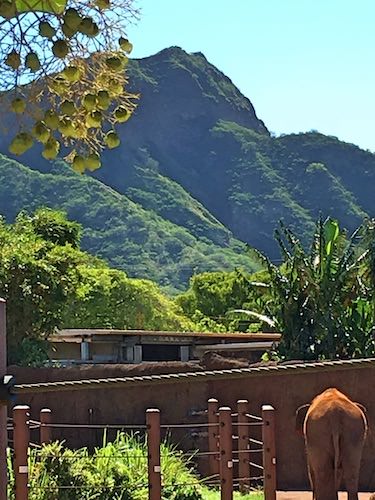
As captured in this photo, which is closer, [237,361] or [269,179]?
[237,361]

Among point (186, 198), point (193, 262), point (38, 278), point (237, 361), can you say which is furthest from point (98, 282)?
point (186, 198)

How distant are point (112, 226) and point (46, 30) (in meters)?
79.0

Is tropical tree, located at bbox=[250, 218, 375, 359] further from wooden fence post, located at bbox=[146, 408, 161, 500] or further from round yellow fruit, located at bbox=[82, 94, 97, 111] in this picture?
round yellow fruit, located at bbox=[82, 94, 97, 111]

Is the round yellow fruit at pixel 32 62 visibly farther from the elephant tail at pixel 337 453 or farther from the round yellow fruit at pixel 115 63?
the elephant tail at pixel 337 453

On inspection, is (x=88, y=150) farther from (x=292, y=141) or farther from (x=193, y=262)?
(x=292, y=141)

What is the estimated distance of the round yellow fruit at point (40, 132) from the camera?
1.79m

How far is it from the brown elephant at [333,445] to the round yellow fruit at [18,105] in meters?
6.65

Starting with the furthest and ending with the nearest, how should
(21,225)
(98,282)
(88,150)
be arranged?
(98,282)
(21,225)
(88,150)

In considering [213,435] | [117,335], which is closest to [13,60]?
[213,435]

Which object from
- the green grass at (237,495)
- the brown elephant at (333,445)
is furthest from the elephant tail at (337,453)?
the green grass at (237,495)

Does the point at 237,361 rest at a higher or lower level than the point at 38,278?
lower

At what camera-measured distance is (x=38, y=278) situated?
56.7 ft

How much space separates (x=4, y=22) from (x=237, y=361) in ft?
40.5

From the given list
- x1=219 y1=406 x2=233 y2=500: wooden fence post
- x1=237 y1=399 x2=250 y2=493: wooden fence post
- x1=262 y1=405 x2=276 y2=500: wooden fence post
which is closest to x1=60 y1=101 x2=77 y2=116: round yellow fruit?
x1=262 y1=405 x2=276 y2=500: wooden fence post
